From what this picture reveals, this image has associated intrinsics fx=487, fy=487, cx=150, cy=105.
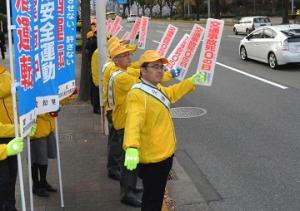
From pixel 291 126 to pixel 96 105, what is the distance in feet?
13.8

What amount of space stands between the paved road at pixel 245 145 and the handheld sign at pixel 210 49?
1.59 meters

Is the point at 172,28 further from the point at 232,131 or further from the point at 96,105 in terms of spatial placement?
the point at 96,105

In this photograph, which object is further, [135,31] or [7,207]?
[135,31]

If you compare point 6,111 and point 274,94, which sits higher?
point 6,111

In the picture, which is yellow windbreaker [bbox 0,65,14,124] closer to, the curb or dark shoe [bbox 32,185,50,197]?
dark shoe [bbox 32,185,50,197]

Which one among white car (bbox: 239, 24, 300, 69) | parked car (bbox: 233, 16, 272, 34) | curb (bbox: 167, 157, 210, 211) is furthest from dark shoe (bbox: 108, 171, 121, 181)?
parked car (bbox: 233, 16, 272, 34)

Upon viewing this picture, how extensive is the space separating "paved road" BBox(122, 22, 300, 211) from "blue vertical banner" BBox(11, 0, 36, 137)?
2564mm

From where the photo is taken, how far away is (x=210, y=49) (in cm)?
538

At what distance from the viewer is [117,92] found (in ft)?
19.1

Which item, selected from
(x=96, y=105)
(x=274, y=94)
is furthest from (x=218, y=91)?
(x=96, y=105)

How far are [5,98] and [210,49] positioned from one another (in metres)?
2.24

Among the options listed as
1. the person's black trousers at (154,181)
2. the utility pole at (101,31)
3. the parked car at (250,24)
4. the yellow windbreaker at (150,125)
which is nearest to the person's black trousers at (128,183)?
the person's black trousers at (154,181)

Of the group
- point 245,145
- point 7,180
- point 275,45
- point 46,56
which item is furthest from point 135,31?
point 275,45

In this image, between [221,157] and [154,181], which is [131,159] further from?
[221,157]
